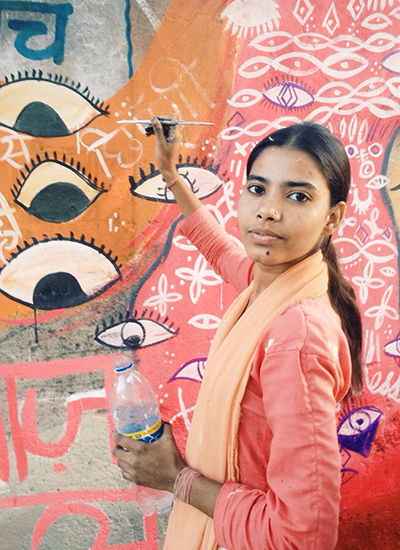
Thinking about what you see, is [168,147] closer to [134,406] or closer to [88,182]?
[88,182]

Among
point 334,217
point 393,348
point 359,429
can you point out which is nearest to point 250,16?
point 334,217

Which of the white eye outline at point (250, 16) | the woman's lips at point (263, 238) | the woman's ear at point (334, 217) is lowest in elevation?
the woman's lips at point (263, 238)

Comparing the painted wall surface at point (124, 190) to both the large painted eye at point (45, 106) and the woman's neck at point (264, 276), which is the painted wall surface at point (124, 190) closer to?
the large painted eye at point (45, 106)

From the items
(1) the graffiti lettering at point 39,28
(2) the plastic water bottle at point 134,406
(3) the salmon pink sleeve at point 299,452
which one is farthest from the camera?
(1) the graffiti lettering at point 39,28

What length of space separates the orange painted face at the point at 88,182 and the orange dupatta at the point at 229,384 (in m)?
1.03

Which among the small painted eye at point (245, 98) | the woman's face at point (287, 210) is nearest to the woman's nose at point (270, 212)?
the woman's face at point (287, 210)

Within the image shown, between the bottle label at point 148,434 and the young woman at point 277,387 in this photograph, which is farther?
the bottle label at point 148,434

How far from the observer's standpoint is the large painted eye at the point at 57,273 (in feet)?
6.61

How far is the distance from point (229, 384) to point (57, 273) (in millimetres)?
1262

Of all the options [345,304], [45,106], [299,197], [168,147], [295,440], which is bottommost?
[295,440]

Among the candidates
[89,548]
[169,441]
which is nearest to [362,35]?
[169,441]

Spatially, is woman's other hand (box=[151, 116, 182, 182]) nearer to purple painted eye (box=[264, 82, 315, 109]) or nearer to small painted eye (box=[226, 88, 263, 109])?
small painted eye (box=[226, 88, 263, 109])

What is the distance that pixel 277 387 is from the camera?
2.97 feet

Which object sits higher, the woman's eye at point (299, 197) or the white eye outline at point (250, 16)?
the white eye outline at point (250, 16)
